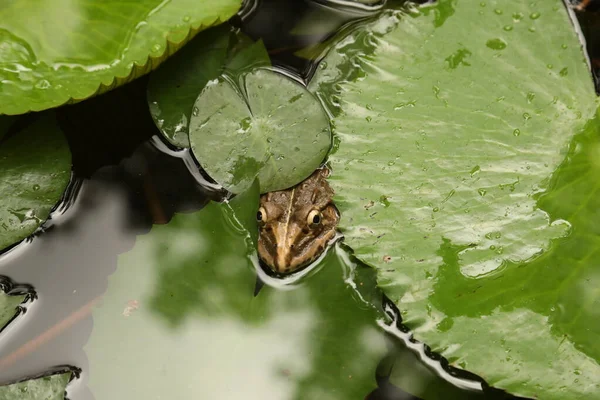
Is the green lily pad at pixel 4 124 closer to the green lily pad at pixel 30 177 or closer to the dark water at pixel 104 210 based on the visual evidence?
the green lily pad at pixel 30 177

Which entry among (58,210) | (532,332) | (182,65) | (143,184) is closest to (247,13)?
(182,65)

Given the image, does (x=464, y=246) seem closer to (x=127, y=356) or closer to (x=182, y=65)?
(x=127, y=356)

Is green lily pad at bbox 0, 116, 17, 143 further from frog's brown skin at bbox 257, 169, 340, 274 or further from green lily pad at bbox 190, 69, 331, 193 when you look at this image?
frog's brown skin at bbox 257, 169, 340, 274

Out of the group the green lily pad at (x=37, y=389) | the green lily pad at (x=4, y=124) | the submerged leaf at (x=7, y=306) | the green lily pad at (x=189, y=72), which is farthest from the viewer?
the green lily pad at (x=189, y=72)

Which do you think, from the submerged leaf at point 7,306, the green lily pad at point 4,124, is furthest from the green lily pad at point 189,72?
the submerged leaf at point 7,306

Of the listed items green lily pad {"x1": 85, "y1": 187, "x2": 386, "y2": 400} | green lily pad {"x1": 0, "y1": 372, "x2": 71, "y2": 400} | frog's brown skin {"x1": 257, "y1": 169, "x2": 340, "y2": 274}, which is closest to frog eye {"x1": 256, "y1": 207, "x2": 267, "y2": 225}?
frog's brown skin {"x1": 257, "y1": 169, "x2": 340, "y2": 274}

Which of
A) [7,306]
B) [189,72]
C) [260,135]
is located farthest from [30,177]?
[260,135]

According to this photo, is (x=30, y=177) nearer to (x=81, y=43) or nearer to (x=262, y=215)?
(x=81, y=43)
